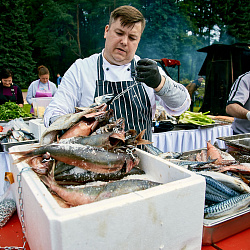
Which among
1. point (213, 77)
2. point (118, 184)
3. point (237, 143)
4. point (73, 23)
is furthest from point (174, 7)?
point (118, 184)

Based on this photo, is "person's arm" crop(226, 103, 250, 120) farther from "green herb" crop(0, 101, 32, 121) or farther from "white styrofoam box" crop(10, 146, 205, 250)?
"green herb" crop(0, 101, 32, 121)

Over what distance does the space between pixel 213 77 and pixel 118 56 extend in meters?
10.3

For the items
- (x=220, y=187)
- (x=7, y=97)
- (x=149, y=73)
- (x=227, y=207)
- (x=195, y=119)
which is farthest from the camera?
(x=7, y=97)

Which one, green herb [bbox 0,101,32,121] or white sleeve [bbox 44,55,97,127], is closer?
white sleeve [bbox 44,55,97,127]

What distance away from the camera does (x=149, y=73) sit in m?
1.84

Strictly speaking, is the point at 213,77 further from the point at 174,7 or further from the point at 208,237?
the point at 174,7

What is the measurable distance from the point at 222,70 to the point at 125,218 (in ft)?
37.8

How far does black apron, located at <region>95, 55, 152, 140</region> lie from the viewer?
7.45 feet

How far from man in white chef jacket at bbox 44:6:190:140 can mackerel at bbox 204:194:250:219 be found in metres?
1.02

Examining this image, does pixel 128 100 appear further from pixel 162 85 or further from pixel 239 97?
pixel 239 97

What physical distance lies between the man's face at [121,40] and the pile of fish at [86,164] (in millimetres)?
1088

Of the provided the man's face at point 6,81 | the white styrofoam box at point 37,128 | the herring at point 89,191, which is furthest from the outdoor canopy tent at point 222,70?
the herring at point 89,191

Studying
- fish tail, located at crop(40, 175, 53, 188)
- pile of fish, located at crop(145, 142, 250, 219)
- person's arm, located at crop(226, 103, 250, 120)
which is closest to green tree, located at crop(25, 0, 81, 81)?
person's arm, located at crop(226, 103, 250, 120)

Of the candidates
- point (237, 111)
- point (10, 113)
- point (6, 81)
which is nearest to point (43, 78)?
point (6, 81)
